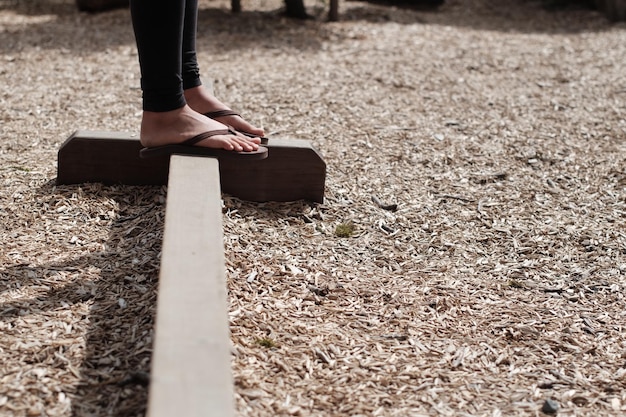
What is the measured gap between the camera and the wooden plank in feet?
4.99

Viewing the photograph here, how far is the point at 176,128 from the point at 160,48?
0.28 meters

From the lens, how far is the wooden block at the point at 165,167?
10.5ft

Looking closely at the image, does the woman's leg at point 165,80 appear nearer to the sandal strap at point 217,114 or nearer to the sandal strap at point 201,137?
the sandal strap at point 201,137

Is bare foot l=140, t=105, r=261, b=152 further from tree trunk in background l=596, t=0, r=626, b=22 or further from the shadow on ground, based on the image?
tree trunk in background l=596, t=0, r=626, b=22

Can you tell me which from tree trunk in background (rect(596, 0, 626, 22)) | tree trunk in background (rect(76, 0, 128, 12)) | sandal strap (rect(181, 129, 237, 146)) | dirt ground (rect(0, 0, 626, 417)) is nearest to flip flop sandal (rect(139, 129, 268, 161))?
sandal strap (rect(181, 129, 237, 146))

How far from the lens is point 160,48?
2523mm

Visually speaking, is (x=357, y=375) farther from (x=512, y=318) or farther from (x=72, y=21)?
(x=72, y=21)

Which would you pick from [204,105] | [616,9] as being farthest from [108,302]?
[616,9]

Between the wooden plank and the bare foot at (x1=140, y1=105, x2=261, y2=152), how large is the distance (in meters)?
0.29

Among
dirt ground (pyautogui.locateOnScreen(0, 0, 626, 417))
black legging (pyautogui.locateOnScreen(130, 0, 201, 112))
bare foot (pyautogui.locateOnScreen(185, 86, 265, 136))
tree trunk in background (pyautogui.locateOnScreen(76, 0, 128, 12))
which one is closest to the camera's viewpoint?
dirt ground (pyautogui.locateOnScreen(0, 0, 626, 417))

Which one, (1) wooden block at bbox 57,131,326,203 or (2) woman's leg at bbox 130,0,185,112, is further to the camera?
(1) wooden block at bbox 57,131,326,203

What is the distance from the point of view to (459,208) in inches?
135

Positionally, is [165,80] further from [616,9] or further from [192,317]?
[616,9]

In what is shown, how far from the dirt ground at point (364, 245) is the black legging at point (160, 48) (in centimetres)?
49
